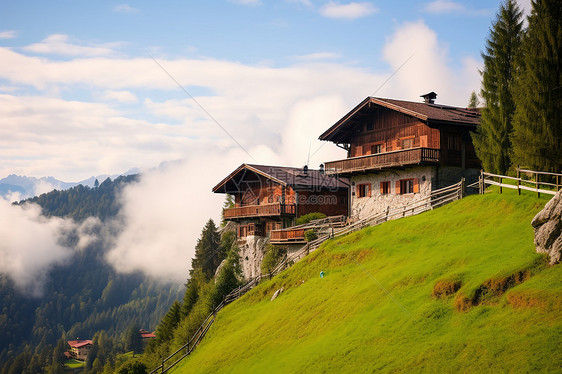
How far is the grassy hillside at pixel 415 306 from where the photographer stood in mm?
17578

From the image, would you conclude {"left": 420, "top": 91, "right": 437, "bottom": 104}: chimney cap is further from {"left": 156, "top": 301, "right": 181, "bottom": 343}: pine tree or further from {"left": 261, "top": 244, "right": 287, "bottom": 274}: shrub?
{"left": 156, "top": 301, "right": 181, "bottom": 343}: pine tree

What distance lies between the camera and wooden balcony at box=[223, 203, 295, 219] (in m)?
51.6

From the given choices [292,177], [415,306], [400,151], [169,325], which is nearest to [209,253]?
[169,325]

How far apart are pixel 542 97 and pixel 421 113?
9339 millimetres

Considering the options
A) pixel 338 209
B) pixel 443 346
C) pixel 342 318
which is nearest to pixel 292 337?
pixel 342 318

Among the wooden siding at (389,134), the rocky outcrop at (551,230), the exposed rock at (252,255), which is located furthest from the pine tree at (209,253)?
the rocky outcrop at (551,230)

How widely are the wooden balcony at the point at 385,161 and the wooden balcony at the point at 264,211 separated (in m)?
6.04

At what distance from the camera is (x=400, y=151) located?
134 feet

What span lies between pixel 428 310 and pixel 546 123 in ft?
55.8

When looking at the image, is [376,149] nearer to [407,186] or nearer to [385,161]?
[385,161]

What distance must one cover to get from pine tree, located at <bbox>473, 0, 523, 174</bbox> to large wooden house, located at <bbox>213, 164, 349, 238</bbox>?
17.6 metres

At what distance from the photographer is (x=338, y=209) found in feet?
180

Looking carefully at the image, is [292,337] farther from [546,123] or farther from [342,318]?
[546,123]

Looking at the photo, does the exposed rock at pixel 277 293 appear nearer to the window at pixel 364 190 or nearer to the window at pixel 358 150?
the window at pixel 364 190
